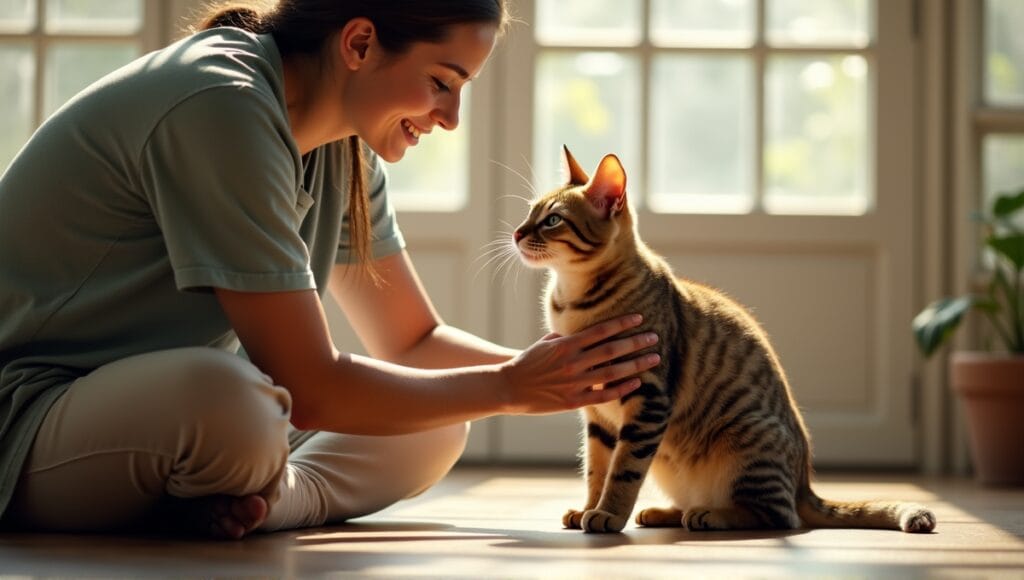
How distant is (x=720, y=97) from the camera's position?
153 inches

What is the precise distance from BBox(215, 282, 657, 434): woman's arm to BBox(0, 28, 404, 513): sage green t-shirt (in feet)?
0.16

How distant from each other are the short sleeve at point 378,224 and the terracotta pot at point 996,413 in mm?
1854

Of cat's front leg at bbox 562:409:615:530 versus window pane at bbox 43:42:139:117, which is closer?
cat's front leg at bbox 562:409:615:530

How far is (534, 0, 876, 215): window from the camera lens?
12.7ft

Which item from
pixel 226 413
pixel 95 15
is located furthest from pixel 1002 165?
pixel 226 413

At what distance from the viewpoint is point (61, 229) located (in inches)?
70.6

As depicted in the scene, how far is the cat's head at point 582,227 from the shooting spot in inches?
82.3

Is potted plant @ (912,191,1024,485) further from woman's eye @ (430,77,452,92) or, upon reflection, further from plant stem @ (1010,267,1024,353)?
woman's eye @ (430,77,452,92)

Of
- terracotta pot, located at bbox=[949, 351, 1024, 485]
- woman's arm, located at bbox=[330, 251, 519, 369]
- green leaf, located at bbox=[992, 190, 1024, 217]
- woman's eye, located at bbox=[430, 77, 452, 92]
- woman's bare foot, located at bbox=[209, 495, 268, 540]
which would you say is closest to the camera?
woman's bare foot, located at bbox=[209, 495, 268, 540]

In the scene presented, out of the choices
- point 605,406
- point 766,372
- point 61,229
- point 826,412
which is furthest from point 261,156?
point 826,412

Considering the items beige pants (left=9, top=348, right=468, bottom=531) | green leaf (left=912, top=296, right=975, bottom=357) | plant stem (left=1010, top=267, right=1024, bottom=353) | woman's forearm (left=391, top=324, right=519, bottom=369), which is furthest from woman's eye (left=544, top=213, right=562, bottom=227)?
plant stem (left=1010, top=267, right=1024, bottom=353)

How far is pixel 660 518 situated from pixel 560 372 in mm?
498

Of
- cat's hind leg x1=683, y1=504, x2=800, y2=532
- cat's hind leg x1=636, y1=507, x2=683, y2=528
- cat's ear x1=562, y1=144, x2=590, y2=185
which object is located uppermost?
cat's ear x1=562, y1=144, x2=590, y2=185

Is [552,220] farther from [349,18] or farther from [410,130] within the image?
[349,18]
